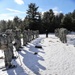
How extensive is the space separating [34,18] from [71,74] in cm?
4802

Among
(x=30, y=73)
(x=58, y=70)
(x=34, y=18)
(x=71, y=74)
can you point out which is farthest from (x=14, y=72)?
(x=34, y=18)

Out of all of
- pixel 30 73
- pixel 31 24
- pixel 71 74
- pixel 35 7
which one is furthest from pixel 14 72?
pixel 35 7

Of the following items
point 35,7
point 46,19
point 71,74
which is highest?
point 35,7

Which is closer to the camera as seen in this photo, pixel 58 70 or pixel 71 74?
pixel 71 74

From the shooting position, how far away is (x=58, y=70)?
631 centimetres

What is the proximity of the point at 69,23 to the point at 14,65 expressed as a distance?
44.7m

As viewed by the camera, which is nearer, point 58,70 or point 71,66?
point 58,70

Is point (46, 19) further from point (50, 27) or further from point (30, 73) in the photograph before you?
point (30, 73)

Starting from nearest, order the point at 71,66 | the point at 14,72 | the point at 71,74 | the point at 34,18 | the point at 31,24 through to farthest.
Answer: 1. the point at 71,74
2. the point at 14,72
3. the point at 71,66
4. the point at 31,24
5. the point at 34,18

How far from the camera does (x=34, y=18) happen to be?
53312 millimetres

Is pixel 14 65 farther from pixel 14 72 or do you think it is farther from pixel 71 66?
pixel 71 66

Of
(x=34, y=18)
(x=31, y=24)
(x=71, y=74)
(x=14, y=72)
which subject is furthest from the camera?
(x=34, y=18)

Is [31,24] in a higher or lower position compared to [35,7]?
lower

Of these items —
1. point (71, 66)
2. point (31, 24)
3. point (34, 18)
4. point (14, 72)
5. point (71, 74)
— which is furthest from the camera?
point (34, 18)
